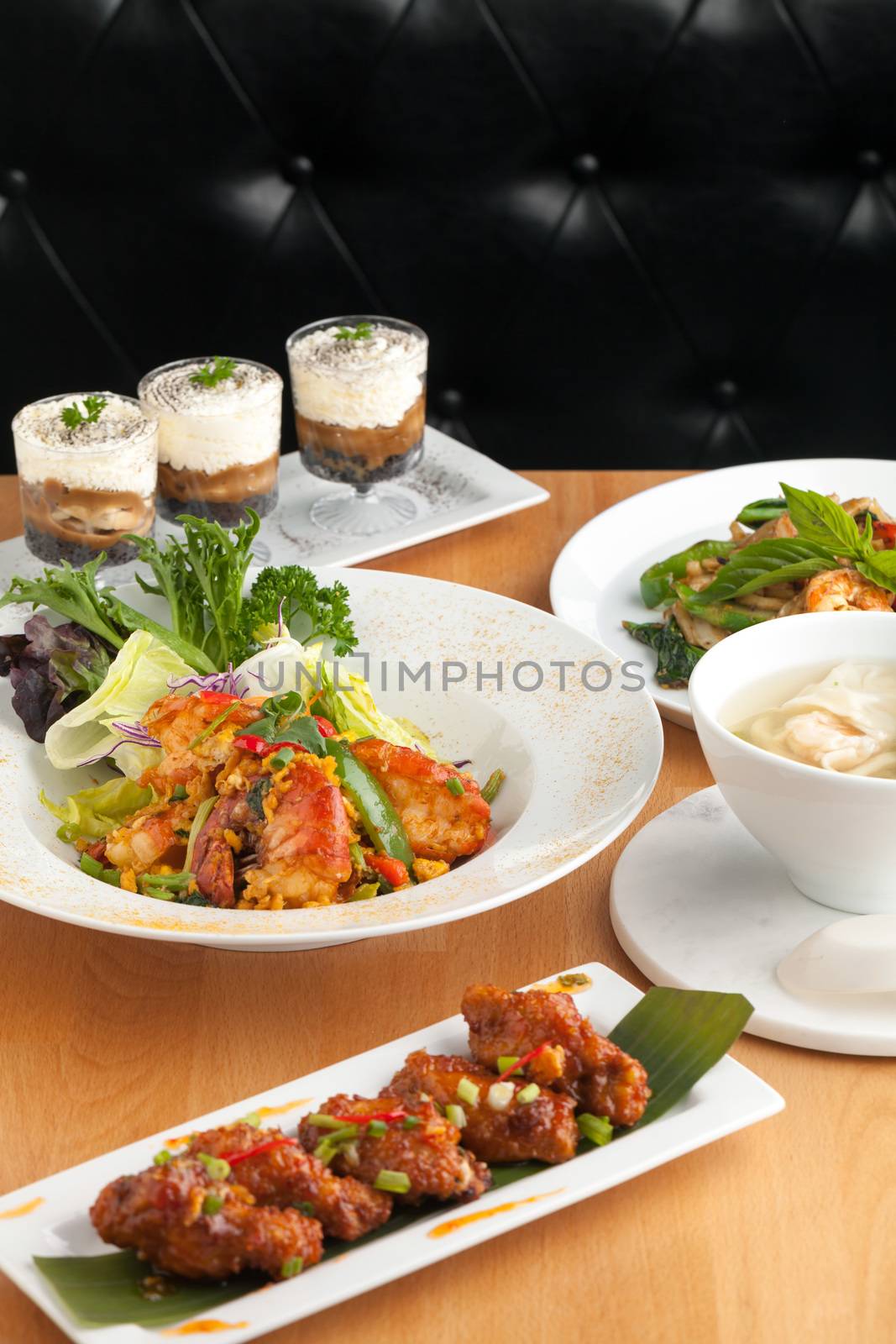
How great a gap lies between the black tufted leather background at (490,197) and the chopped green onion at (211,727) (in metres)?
1.98

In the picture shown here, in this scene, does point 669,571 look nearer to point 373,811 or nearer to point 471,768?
point 471,768

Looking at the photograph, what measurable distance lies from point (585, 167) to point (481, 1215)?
271 cm

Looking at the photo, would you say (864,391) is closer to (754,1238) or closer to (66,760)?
(66,760)

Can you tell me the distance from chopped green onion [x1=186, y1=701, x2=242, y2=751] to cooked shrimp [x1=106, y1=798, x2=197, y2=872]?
58 millimetres

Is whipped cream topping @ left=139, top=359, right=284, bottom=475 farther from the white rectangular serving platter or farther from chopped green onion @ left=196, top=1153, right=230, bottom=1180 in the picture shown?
chopped green onion @ left=196, top=1153, right=230, bottom=1180

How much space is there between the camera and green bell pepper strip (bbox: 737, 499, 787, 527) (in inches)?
89.1

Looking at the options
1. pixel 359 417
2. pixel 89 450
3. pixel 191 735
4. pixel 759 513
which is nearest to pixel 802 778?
pixel 191 735

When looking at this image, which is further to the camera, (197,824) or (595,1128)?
(197,824)

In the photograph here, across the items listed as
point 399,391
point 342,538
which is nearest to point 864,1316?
point 342,538

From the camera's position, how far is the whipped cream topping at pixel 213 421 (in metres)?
2.29

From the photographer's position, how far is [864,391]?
3.46m

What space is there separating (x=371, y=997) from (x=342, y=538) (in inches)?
44.0

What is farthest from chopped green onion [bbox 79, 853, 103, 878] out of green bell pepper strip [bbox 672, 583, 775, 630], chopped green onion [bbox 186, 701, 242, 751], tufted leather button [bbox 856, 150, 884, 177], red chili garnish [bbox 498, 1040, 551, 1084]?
tufted leather button [bbox 856, 150, 884, 177]

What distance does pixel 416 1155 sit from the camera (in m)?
1.07
